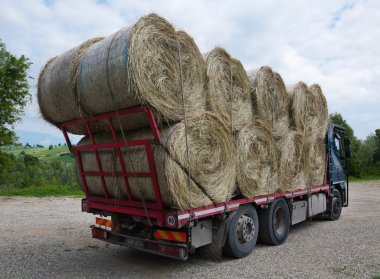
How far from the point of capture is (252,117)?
7.07 m

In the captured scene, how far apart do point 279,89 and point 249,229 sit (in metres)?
3.07

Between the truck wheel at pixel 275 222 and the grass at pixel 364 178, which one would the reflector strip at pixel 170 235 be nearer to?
the truck wheel at pixel 275 222

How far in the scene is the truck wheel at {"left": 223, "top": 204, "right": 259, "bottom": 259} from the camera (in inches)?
244

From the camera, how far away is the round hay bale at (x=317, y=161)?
364 inches

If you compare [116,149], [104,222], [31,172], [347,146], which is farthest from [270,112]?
[31,172]

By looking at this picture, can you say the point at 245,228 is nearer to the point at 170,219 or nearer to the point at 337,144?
the point at 170,219

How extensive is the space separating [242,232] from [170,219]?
5.91 feet

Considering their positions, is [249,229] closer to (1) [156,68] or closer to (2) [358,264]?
(2) [358,264]

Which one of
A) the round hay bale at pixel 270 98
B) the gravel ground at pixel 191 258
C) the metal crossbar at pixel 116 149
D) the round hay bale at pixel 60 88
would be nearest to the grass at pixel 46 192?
the gravel ground at pixel 191 258

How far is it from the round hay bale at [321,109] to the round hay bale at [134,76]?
4686mm

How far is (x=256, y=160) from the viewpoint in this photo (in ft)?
22.6

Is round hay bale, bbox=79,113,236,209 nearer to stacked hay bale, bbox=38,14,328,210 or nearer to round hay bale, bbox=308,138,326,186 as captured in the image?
stacked hay bale, bbox=38,14,328,210

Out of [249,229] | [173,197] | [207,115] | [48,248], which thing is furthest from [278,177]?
[48,248]

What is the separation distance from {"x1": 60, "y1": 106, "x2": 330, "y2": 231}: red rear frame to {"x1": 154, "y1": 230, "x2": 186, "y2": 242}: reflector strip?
0.27 meters
